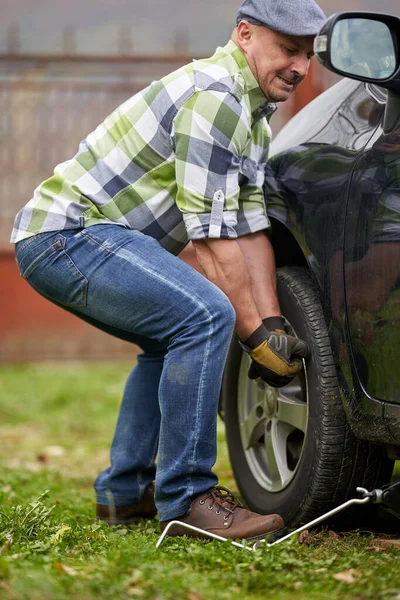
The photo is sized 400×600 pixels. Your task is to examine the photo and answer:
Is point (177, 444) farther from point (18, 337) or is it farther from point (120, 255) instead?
point (18, 337)

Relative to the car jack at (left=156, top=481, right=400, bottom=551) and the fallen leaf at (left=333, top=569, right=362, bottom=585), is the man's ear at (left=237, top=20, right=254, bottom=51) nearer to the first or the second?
the car jack at (left=156, top=481, right=400, bottom=551)

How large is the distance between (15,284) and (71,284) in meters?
4.93

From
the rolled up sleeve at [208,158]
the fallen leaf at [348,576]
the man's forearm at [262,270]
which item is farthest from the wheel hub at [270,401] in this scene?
the fallen leaf at [348,576]

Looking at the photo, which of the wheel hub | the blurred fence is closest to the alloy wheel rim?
the wheel hub

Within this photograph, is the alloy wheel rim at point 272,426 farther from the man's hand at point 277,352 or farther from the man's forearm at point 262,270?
the man's forearm at point 262,270

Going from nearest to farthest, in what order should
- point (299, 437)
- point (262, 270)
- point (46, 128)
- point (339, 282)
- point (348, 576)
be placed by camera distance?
point (348, 576) < point (339, 282) < point (262, 270) < point (299, 437) < point (46, 128)

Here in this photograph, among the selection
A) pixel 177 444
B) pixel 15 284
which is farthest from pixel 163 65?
pixel 177 444

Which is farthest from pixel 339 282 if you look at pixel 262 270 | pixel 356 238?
pixel 262 270

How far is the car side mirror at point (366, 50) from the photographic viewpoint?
262cm

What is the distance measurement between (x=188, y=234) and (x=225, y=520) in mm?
889

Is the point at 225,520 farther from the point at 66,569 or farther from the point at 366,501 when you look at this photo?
the point at 66,569

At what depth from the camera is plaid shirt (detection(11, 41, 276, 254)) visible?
2814mm

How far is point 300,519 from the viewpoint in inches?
117

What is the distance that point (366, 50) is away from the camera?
107 inches
